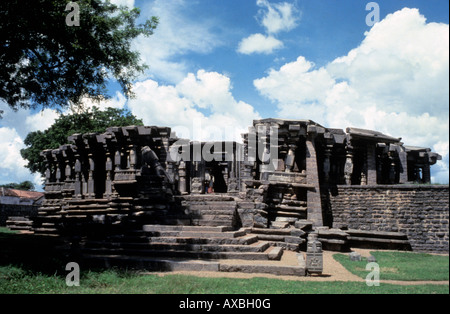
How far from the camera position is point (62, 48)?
41.3 feet

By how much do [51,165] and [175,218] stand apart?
19.9m

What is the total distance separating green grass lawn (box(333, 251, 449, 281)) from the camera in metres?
7.52

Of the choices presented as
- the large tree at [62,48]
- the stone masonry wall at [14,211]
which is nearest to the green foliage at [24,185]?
the stone masonry wall at [14,211]

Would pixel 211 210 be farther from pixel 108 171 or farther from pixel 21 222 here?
pixel 21 222

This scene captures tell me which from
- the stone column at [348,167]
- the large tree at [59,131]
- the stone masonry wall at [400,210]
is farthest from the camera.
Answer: the large tree at [59,131]

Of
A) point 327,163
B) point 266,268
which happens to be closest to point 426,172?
point 327,163

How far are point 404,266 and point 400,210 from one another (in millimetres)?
6104

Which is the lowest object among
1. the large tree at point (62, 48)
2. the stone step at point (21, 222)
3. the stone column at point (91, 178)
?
the stone step at point (21, 222)

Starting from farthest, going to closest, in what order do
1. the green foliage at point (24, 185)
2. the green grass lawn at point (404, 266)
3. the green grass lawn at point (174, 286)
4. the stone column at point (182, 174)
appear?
the green foliage at point (24, 185) < the stone column at point (182, 174) < the green grass lawn at point (404, 266) < the green grass lawn at point (174, 286)

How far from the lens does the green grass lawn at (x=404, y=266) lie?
7520mm

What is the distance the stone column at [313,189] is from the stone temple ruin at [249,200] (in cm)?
5

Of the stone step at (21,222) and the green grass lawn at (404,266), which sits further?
the stone step at (21,222)

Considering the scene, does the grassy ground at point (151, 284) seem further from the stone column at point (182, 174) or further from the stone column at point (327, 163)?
the stone column at point (182, 174)
